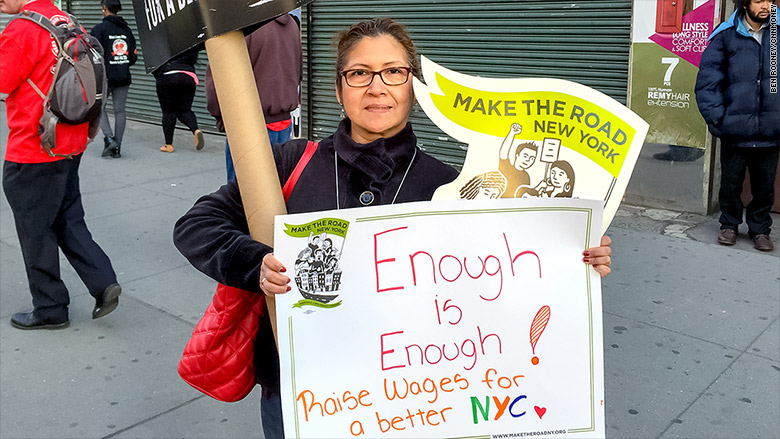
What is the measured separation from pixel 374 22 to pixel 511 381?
0.97m

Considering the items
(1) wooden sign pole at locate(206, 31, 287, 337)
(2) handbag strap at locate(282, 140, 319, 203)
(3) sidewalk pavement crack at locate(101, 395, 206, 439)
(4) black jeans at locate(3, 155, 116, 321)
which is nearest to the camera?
(1) wooden sign pole at locate(206, 31, 287, 337)

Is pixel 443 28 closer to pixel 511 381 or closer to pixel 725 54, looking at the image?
pixel 725 54

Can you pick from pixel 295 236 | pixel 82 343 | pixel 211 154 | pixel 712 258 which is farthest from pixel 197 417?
pixel 211 154

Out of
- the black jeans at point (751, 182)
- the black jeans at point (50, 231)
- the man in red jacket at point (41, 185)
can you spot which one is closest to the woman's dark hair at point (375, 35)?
the man in red jacket at point (41, 185)

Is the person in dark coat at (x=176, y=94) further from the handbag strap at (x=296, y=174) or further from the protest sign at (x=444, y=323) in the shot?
the protest sign at (x=444, y=323)

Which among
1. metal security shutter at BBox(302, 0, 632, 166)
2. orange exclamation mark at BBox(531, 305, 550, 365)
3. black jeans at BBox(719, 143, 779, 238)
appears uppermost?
metal security shutter at BBox(302, 0, 632, 166)

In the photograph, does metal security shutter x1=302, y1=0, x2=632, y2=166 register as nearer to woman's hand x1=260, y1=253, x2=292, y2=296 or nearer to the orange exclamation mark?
the orange exclamation mark

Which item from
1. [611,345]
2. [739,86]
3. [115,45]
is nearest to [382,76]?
[611,345]

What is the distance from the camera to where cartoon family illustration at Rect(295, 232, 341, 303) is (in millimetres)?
1813

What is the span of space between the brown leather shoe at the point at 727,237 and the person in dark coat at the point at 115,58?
6.69 metres

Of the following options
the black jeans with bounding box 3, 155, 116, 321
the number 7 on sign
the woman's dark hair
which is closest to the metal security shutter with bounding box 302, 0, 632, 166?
the number 7 on sign

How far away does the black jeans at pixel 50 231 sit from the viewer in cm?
455

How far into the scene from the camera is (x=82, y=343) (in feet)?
15.1

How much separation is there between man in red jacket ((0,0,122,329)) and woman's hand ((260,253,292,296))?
123 inches
